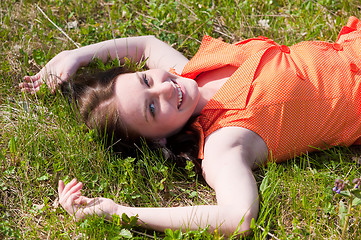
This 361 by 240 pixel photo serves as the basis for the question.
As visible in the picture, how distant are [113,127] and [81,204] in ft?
2.08

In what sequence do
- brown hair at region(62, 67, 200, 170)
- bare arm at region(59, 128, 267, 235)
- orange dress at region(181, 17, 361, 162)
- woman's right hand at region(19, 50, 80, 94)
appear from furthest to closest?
woman's right hand at region(19, 50, 80, 94)
brown hair at region(62, 67, 200, 170)
orange dress at region(181, 17, 361, 162)
bare arm at region(59, 128, 267, 235)

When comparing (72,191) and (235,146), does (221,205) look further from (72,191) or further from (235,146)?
(72,191)

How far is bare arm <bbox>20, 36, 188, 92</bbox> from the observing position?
395cm

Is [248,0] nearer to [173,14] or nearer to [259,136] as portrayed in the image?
[173,14]

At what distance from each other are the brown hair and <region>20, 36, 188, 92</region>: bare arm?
1.40 feet

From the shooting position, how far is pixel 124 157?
3.48 meters

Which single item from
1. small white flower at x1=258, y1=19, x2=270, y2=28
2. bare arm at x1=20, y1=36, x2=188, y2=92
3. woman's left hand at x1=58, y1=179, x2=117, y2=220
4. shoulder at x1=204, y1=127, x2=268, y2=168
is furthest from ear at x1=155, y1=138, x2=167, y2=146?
small white flower at x1=258, y1=19, x2=270, y2=28

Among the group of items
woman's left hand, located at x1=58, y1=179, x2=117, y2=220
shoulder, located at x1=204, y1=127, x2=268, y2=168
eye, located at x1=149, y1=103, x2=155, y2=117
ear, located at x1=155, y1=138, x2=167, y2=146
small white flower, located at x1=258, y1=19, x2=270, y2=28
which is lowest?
woman's left hand, located at x1=58, y1=179, x2=117, y2=220

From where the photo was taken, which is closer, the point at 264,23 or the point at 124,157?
the point at 124,157

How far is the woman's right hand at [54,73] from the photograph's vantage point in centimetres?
389

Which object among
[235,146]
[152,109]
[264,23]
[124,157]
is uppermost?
[264,23]

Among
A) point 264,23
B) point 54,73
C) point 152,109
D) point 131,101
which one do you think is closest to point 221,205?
point 152,109

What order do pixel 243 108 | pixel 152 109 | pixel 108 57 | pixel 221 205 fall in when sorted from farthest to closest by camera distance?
pixel 108 57 → pixel 152 109 → pixel 243 108 → pixel 221 205

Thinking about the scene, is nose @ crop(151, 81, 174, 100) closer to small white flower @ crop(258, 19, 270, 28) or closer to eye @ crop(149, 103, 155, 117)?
eye @ crop(149, 103, 155, 117)
